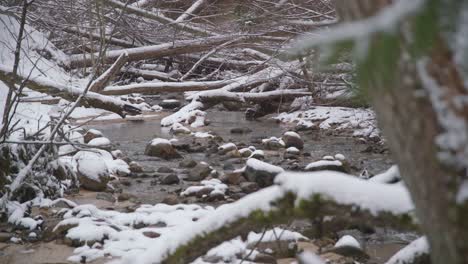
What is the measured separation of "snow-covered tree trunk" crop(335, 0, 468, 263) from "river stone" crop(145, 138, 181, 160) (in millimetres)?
6595

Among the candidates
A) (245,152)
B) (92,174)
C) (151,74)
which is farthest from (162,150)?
(151,74)

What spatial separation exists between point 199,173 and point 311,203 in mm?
4717

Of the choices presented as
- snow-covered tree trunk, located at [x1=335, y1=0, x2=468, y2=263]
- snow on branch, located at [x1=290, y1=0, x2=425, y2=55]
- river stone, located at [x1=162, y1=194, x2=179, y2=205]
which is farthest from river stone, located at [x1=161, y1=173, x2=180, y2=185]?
snow on branch, located at [x1=290, y1=0, x2=425, y2=55]

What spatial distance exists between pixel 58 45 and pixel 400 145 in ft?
30.4

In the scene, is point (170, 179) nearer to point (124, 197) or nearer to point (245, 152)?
point (124, 197)

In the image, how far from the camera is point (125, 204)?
16.7 ft

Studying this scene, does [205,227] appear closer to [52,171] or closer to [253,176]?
[52,171]

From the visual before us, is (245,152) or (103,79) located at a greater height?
(103,79)

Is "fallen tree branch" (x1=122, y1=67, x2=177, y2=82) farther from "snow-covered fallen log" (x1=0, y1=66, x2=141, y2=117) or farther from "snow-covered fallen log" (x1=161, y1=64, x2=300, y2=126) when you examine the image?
"snow-covered fallen log" (x1=0, y1=66, x2=141, y2=117)

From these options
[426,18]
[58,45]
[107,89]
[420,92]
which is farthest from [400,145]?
[58,45]

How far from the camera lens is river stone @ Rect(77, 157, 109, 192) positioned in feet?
18.0

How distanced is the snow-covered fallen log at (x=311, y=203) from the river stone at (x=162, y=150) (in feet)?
18.4

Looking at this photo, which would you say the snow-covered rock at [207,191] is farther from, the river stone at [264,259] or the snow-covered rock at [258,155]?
the river stone at [264,259]

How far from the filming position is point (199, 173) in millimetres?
6148
